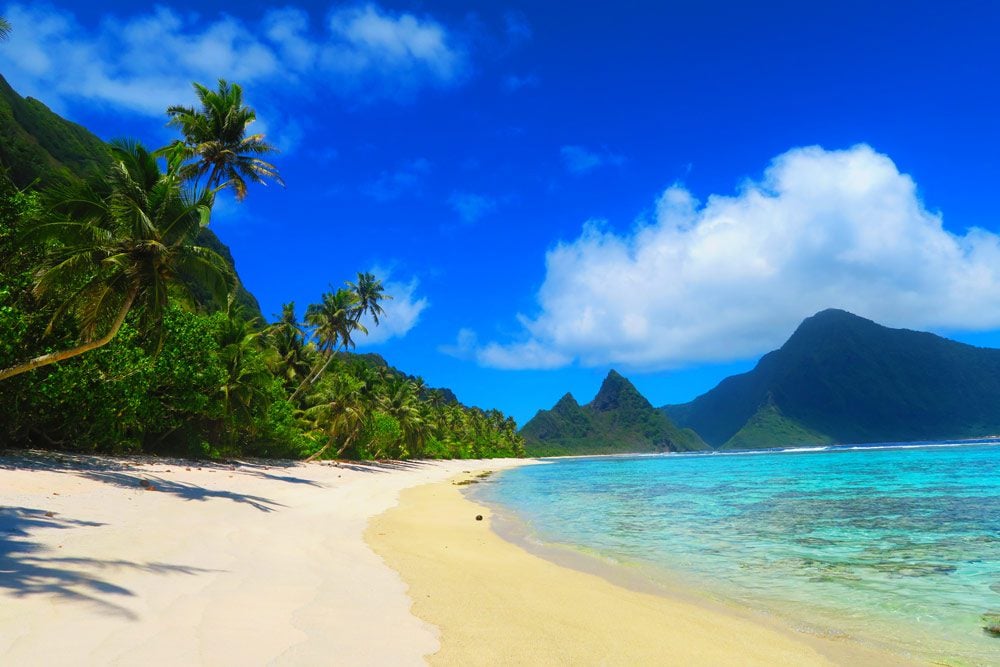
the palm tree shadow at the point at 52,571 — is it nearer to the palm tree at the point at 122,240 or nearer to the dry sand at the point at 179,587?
the dry sand at the point at 179,587

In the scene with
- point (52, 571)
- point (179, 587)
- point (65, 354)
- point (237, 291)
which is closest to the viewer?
point (52, 571)

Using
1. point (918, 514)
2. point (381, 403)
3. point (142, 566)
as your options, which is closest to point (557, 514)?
point (918, 514)

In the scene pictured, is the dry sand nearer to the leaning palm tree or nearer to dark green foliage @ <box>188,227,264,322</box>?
the leaning palm tree

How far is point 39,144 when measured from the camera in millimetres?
67188

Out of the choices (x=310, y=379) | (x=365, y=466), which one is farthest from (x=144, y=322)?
(x=310, y=379)

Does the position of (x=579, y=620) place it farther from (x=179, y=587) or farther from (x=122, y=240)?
(x=122, y=240)

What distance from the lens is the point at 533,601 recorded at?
7137mm

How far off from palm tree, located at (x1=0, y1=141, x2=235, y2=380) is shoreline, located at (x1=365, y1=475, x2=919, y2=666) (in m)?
8.81

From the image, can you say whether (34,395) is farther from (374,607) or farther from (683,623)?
(683,623)

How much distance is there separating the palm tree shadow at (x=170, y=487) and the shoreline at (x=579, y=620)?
6508 millimetres

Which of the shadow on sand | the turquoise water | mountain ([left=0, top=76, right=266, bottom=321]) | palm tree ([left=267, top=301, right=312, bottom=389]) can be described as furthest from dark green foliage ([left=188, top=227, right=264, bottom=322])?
the turquoise water

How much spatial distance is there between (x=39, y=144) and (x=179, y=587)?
8782 centimetres

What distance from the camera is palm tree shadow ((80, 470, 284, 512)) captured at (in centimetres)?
1373

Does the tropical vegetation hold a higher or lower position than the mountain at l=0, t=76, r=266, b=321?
lower
